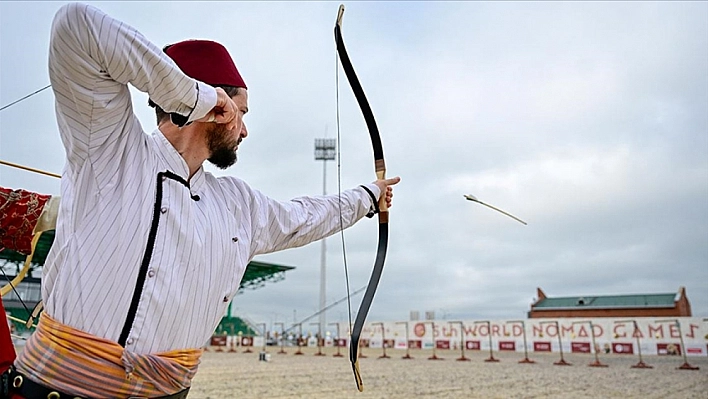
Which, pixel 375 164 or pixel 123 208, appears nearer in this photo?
pixel 123 208

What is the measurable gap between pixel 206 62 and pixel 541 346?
2557 cm

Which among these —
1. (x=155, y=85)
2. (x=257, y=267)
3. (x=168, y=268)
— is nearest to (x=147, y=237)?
(x=168, y=268)

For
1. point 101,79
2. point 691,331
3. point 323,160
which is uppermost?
point 323,160

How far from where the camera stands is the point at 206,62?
143cm

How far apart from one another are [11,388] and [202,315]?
401 mm

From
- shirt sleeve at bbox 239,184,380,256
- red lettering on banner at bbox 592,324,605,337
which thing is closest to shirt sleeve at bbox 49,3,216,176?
shirt sleeve at bbox 239,184,380,256

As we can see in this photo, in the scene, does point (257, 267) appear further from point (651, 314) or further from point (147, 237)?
point (147, 237)

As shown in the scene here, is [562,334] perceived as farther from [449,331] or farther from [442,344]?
[442,344]

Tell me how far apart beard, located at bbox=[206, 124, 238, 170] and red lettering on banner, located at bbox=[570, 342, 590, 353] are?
25188mm

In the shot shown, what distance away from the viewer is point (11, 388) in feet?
3.48

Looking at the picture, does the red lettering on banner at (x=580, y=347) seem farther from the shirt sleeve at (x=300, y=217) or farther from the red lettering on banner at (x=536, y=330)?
the shirt sleeve at (x=300, y=217)

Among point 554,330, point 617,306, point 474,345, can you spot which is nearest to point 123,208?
point 554,330

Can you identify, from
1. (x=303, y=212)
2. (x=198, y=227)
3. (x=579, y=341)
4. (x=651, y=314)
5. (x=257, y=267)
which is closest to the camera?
(x=198, y=227)

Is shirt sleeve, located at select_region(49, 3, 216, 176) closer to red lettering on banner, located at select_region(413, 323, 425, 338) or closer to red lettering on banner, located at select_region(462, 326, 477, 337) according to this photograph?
red lettering on banner, located at select_region(462, 326, 477, 337)
